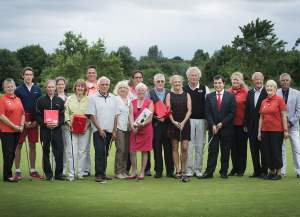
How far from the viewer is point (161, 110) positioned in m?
11.0

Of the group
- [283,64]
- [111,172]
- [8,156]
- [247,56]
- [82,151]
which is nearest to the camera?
[8,156]

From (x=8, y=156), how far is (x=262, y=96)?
5472 millimetres

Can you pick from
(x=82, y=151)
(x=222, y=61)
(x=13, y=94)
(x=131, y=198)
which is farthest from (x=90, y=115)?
(x=222, y=61)

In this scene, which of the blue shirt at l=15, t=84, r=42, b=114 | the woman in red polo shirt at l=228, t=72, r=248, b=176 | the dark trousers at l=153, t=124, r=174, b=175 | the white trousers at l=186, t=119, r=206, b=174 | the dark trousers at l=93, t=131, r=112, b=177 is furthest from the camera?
the woman in red polo shirt at l=228, t=72, r=248, b=176

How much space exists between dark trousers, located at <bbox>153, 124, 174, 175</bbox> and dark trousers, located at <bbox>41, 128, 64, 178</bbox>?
201 centimetres

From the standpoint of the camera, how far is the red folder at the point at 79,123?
10.9 metres

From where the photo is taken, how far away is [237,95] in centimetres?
1152

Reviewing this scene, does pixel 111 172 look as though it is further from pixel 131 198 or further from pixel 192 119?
pixel 131 198

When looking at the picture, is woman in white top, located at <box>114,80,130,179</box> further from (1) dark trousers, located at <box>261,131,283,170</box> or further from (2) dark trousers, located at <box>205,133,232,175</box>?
(1) dark trousers, located at <box>261,131,283,170</box>

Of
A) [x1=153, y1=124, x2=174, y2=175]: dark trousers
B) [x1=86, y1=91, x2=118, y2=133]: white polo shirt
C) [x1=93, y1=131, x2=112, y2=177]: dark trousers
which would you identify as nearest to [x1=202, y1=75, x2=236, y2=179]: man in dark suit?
[x1=153, y1=124, x2=174, y2=175]: dark trousers

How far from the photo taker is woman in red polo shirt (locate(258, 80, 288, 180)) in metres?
10.8

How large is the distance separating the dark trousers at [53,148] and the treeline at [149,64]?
40.4 m

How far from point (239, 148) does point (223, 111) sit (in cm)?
98

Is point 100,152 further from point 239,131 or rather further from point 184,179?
point 239,131
